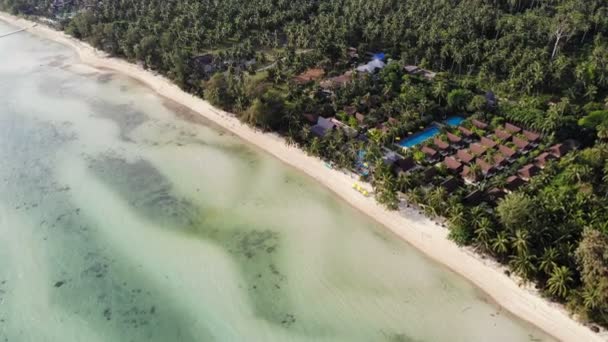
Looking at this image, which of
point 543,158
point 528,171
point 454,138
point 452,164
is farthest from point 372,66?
point 528,171

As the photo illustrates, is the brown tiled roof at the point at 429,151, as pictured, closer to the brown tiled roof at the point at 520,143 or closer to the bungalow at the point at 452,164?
the bungalow at the point at 452,164

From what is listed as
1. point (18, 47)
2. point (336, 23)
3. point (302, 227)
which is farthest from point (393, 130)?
point (18, 47)

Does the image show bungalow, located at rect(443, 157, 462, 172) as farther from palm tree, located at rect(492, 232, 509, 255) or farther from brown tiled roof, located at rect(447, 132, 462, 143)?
palm tree, located at rect(492, 232, 509, 255)

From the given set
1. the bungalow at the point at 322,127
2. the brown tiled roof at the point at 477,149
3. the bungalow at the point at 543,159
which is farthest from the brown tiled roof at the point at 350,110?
the bungalow at the point at 543,159

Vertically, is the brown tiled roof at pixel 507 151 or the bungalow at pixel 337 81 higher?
the bungalow at pixel 337 81

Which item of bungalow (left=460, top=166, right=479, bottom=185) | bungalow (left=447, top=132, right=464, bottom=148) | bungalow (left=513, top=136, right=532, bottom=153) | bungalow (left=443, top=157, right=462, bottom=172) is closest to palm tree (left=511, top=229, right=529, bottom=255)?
bungalow (left=460, top=166, right=479, bottom=185)

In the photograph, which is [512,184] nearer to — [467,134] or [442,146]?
[442,146]

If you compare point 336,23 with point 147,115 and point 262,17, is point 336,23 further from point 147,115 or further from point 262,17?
point 147,115
